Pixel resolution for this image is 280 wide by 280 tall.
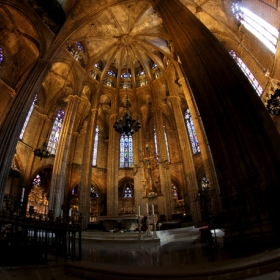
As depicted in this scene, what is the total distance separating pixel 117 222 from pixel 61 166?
594 centimetres

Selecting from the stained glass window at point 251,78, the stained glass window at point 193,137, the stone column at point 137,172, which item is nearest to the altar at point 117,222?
the stone column at point 137,172

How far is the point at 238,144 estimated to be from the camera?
546cm

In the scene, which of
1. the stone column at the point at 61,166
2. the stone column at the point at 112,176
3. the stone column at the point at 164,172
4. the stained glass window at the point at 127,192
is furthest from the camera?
the stained glass window at the point at 127,192

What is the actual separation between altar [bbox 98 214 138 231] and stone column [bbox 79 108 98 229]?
5.37 feet

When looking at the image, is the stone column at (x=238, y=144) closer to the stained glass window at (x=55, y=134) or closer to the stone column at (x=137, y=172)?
the stone column at (x=137, y=172)

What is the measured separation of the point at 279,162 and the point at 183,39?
619cm

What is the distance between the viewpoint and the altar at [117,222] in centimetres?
1400

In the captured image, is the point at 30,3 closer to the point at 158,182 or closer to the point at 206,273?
the point at 158,182

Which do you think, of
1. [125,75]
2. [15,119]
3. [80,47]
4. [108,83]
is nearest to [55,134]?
[108,83]

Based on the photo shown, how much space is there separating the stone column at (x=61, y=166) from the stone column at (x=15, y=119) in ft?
14.1

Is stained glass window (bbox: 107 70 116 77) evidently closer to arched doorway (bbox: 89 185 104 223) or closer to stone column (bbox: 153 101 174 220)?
stone column (bbox: 153 101 174 220)

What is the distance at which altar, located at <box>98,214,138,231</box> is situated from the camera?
14000 millimetres

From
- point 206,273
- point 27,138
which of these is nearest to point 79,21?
point 27,138

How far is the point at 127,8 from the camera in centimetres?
1758
